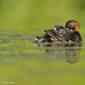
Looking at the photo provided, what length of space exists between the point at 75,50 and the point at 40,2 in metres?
1.42

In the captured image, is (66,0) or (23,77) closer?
(23,77)

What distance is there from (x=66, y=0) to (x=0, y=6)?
1.28 ft

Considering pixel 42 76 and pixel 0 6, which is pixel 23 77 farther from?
pixel 0 6

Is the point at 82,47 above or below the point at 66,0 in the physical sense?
below

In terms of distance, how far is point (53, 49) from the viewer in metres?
1.57

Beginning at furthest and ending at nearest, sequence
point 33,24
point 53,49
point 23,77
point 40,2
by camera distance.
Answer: point 40,2
point 33,24
point 23,77
point 53,49

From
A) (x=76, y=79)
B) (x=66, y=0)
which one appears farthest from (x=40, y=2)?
(x=76, y=79)

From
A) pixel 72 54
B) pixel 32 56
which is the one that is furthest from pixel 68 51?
pixel 32 56

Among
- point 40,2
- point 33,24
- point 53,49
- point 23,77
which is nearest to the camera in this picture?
point 53,49

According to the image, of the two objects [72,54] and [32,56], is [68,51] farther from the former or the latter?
[32,56]

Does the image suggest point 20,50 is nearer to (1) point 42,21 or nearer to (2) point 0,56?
(2) point 0,56

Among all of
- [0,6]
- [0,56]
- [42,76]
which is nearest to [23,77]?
[42,76]

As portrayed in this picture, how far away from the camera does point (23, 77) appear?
2000 mm

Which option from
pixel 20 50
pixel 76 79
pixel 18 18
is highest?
pixel 18 18
